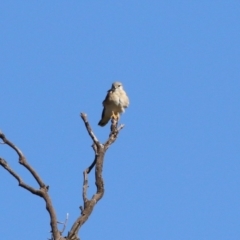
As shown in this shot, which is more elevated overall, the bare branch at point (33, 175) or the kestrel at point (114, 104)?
the kestrel at point (114, 104)

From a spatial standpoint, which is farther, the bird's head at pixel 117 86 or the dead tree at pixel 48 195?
the bird's head at pixel 117 86

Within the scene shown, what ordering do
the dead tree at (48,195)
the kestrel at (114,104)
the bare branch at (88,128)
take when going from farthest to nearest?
the kestrel at (114,104) < the bare branch at (88,128) < the dead tree at (48,195)

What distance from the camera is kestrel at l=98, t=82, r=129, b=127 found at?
12.6 m

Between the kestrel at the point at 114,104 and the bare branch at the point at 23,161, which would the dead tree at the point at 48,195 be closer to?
the bare branch at the point at 23,161

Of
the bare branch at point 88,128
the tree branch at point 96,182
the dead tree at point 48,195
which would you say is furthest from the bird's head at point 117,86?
the dead tree at point 48,195

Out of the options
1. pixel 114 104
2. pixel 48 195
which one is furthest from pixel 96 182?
pixel 114 104

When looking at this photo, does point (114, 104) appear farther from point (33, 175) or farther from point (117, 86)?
point (33, 175)

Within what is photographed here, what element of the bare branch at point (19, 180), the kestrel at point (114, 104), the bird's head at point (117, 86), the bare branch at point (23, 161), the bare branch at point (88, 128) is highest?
the bird's head at point (117, 86)

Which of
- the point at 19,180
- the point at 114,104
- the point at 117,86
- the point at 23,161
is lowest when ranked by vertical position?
the point at 19,180

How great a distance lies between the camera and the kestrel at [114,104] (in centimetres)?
1259

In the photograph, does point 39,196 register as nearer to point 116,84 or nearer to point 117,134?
point 117,134

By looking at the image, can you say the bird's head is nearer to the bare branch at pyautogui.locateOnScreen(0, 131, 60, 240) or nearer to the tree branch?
the tree branch

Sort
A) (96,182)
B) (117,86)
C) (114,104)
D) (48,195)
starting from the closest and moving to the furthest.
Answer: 1. (48,195)
2. (96,182)
3. (114,104)
4. (117,86)

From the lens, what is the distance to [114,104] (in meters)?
12.6
